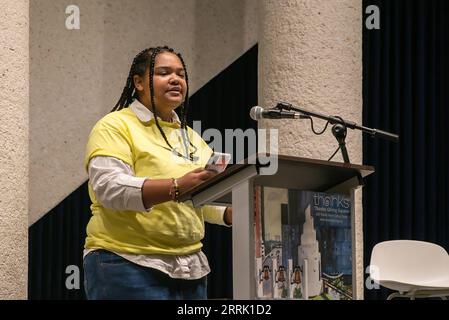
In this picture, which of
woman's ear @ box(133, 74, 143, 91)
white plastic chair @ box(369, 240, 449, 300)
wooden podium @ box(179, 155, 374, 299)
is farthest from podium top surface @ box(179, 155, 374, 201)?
white plastic chair @ box(369, 240, 449, 300)

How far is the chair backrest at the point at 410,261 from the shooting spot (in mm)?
4664

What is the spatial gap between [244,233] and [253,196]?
97 mm

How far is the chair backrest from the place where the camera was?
4664mm

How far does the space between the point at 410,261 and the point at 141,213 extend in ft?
8.66

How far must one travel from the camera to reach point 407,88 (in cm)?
564

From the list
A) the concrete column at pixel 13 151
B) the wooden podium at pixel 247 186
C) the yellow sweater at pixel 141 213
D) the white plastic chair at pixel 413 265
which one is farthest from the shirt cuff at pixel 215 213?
the white plastic chair at pixel 413 265

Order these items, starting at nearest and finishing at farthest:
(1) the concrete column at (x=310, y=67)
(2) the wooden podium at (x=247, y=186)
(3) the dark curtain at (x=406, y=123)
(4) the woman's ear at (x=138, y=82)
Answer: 1. (2) the wooden podium at (x=247, y=186)
2. (4) the woman's ear at (x=138, y=82)
3. (1) the concrete column at (x=310, y=67)
4. (3) the dark curtain at (x=406, y=123)

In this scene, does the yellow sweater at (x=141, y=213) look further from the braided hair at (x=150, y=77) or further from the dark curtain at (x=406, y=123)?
the dark curtain at (x=406, y=123)

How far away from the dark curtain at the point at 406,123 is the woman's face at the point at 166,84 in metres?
3.06

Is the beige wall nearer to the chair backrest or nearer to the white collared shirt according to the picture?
the chair backrest

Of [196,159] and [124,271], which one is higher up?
[196,159]

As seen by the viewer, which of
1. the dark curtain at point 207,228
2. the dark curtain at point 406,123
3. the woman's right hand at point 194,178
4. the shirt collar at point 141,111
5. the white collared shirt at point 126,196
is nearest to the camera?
the woman's right hand at point 194,178
